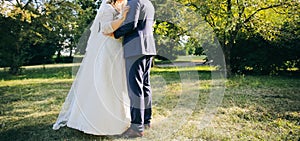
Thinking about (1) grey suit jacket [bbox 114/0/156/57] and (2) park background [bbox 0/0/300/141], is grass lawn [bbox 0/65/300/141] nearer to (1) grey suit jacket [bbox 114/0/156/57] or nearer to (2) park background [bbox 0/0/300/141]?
(2) park background [bbox 0/0/300/141]

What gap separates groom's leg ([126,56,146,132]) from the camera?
260 cm

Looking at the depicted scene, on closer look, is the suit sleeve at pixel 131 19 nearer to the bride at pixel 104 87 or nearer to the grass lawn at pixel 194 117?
the bride at pixel 104 87

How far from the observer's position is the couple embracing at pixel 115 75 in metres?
2.59

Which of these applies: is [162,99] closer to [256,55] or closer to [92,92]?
[92,92]

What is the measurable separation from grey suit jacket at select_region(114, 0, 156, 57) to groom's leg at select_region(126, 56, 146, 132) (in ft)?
0.28

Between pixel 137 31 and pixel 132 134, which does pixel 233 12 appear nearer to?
pixel 137 31

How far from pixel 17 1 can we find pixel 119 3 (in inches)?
263

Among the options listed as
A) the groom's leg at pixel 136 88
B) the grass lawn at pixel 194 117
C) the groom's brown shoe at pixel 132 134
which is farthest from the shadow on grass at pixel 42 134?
the groom's leg at pixel 136 88

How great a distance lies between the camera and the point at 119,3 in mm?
2672

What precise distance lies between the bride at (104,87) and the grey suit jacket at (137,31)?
0.09 m

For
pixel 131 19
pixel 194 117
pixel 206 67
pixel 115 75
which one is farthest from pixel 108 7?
pixel 206 67

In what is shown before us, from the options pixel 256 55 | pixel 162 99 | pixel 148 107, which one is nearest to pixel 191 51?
pixel 256 55

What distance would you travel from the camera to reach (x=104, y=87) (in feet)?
8.64

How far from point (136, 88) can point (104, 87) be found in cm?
30
